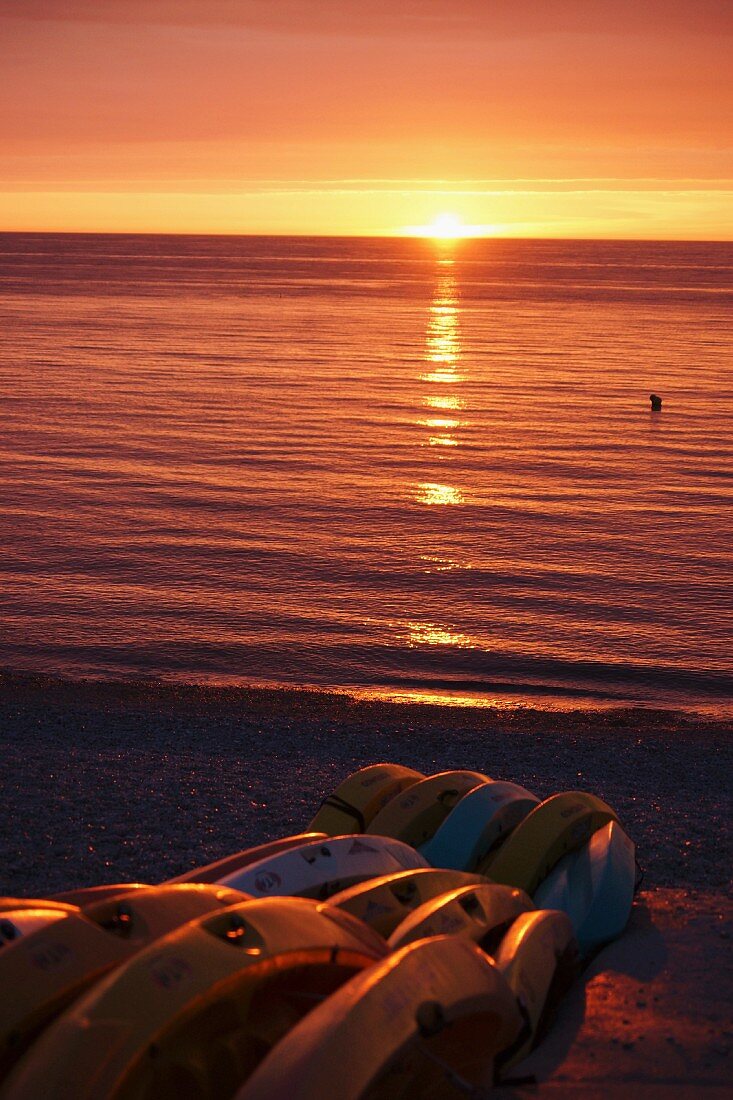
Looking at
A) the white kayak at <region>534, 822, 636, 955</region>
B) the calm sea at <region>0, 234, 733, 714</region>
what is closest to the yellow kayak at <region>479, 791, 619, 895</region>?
the white kayak at <region>534, 822, 636, 955</region>

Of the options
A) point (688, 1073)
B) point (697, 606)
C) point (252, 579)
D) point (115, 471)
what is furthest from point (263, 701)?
point (115, 471)

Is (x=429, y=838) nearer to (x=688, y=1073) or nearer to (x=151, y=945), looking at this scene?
(x=688, y=1073)

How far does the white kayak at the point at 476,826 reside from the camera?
22.9 ft

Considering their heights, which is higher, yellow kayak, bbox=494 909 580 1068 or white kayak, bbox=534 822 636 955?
yellow kayak, bbox=494 909 580 1068

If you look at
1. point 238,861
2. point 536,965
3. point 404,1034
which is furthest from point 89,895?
point 404,1034

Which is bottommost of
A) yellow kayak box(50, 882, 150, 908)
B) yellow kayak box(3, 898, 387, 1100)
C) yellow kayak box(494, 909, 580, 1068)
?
yellow kayak box(494, 909, 580, 1068)

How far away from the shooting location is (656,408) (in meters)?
35.9

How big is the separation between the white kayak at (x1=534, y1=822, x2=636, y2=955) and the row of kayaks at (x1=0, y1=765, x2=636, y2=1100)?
2.41ft

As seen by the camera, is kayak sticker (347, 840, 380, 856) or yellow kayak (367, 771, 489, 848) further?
yellow kayak (367, 771, 489, 848)

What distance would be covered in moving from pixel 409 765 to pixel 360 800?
300 cm

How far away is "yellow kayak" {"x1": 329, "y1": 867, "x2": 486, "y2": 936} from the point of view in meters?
5.35

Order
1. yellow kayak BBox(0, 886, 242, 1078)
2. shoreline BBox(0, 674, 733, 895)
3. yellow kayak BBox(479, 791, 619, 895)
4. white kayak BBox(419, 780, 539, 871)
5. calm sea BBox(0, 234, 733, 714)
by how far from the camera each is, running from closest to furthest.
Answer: yellow kayak BBox(0, 886, 242, 1078), yellow kayak BBox(479, 791, 619, 895), white kayak BBox(419, 780, 539, 871), shoreline BBox(0, 674, 733, 895), calm sea BBox(0, 234, 733, 714)

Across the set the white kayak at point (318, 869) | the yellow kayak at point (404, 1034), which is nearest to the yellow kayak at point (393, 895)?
the white kayak at point (318, 869)

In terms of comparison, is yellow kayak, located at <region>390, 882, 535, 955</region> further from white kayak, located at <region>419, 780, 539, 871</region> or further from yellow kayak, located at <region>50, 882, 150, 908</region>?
yellow kayak, located at <region>50, 882, 150, 908</region>
